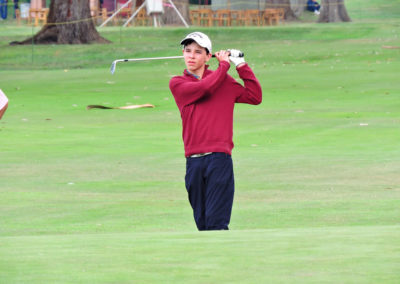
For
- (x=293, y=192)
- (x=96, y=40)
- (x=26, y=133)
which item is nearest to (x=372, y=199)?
(x=293, y=192)

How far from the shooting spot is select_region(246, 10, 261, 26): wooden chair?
60.1m

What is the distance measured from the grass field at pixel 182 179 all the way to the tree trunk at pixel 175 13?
21.4 m

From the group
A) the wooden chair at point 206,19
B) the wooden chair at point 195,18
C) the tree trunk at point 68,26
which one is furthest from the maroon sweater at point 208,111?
the wooden chair at point 195,18

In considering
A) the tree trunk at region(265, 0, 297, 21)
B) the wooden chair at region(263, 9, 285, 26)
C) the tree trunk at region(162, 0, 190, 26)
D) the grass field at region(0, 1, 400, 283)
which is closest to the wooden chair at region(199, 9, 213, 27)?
the tree trunk at region(162, 0, 190, 26)

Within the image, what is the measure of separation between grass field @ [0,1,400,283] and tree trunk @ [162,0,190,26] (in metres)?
21.4

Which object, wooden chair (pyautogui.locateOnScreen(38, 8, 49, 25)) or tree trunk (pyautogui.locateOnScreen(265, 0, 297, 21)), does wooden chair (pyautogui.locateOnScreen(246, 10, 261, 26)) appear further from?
wooden chair (pyautogui.locateOnScreen(38, 8, 49, 25))

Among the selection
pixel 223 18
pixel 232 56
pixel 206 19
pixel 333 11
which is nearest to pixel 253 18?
pixel 223 18

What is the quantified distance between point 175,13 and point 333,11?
8.73 metres

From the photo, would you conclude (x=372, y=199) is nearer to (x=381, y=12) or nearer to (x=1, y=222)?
(x=1, y=222)

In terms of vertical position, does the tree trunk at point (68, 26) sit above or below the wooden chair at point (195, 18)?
above

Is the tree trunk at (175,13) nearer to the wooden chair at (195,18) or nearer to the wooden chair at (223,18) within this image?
the wooden chair at (195,18)

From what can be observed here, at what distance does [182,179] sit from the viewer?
1362 centimetres

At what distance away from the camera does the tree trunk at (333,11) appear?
204 ft

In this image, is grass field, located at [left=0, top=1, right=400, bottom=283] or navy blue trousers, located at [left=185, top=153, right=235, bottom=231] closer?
grass field, located at [left=0, top=1, right=400, bottom=283]
